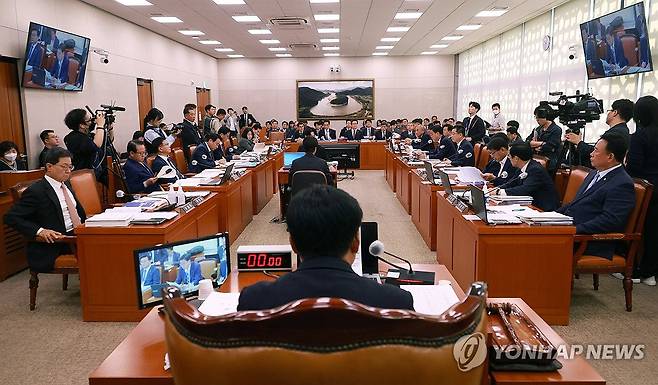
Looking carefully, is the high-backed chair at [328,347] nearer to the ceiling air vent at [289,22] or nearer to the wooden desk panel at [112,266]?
the wooden desk panel at [112,266]

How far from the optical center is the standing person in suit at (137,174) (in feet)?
15.6

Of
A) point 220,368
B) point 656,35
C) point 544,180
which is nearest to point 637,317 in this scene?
point 544,180

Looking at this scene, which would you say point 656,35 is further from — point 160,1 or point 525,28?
point 160,1

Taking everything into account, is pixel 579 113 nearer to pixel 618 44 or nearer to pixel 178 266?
pixel 618 44

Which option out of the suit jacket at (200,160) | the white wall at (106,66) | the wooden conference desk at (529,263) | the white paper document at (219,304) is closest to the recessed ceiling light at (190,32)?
the white wall at (106,66)

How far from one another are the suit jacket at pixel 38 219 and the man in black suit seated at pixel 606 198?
139 inches

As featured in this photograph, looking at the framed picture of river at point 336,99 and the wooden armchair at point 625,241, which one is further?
the framed picture of river at point 336,99

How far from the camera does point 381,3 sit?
795cm

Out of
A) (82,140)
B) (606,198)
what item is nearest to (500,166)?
(606,198)

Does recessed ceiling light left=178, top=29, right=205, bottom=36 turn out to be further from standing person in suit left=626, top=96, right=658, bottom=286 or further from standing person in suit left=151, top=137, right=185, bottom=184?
standing person in suit left=626, top=96, right=658, bottom=286

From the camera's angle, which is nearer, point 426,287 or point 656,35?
point 426,287

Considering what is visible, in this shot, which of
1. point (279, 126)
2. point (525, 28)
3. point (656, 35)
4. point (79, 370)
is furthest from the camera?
point (279, 126)

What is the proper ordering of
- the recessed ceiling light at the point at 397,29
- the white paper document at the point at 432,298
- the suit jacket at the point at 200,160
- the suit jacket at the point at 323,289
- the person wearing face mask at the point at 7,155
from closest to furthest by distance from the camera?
the suit jacket at the point at 323,289
the white paper document at the point at 432,298
the person wearing face mask at the point at 7,155
the suit jacket at the point at 200,160
the recessed ceiling light at the point at 397,29

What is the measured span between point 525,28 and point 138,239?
9.47 metres
